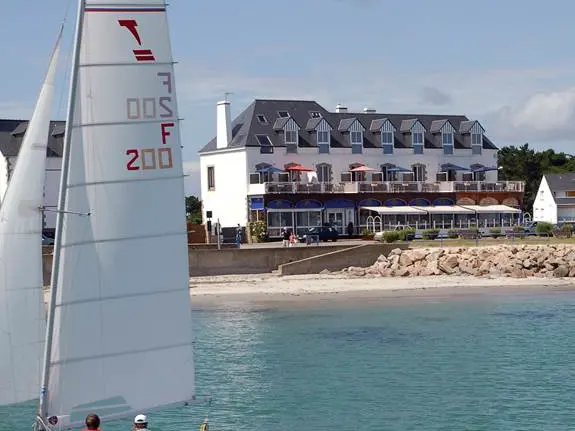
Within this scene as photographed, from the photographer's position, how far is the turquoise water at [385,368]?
1021 inches

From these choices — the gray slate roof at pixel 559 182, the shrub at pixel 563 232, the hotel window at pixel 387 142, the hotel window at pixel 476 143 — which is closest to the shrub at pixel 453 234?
the shrub at pixel 563 232

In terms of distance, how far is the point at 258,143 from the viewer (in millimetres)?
83750

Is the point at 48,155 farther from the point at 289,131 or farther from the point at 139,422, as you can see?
→ the point at 139,422

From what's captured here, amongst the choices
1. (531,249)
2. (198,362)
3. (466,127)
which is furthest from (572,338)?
(466,127)

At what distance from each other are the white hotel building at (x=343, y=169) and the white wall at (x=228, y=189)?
3.1 inches

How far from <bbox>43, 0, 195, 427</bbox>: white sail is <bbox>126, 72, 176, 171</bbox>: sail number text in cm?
1

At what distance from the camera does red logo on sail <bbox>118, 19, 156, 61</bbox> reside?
14513mm

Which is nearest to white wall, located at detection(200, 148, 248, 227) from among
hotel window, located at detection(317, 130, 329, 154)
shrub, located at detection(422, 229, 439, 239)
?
hotel window, located at detection(317, 130, 329, 154)

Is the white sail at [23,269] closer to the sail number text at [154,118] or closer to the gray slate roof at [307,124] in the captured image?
the sail number text at [154,118]

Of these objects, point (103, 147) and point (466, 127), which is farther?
point (466, 127)

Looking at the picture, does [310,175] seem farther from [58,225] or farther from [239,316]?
[58,225]

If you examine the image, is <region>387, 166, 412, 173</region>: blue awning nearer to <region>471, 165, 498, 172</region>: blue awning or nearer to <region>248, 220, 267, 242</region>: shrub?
<region>471, 165, 498, 172</region>: blue awning

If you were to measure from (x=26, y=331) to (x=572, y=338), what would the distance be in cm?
2709

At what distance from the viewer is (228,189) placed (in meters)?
85.3
